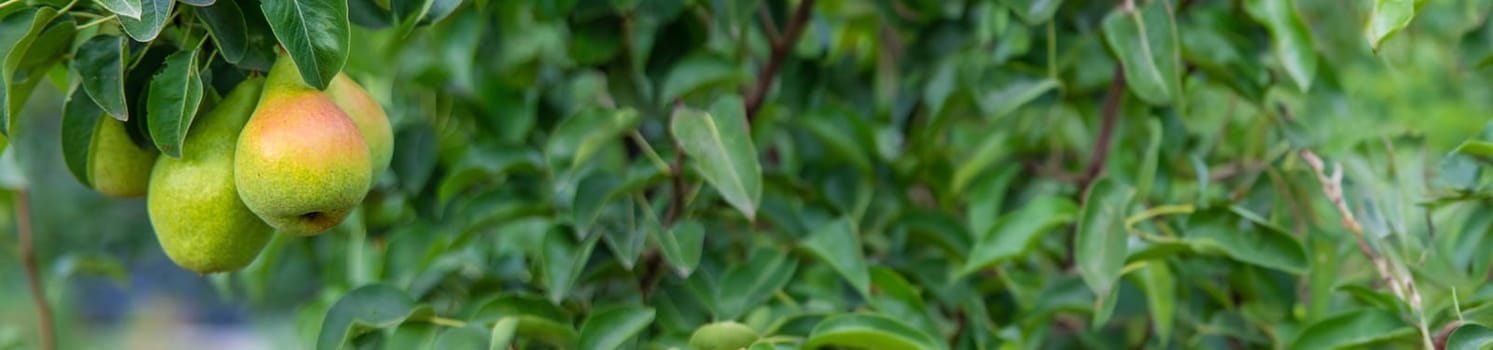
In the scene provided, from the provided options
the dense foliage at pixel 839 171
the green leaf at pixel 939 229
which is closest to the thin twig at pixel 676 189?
the dense foliage at pixel 839 171

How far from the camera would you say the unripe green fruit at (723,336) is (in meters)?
0.88

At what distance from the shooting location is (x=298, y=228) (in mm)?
758

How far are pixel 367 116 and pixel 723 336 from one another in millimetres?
269

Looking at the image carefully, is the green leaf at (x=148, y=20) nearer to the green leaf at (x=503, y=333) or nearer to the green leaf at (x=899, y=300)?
the green leaf at (x=503, y=333)

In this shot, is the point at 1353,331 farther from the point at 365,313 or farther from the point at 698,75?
the point at 365,313

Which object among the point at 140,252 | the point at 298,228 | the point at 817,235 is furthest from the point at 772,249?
the point at 140,252

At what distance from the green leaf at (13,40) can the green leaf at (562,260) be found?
15.3 inches

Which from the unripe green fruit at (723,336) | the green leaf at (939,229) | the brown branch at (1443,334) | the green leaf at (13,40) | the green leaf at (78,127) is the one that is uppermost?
the green leaf at (13,40)

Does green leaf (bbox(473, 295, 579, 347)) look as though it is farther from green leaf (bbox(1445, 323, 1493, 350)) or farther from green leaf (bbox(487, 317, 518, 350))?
green leaf (bbox(1445, 323, 1493, 350))

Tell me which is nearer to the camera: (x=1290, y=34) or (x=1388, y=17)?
(x=1388, y=17)

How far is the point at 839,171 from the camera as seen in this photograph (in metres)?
1.26

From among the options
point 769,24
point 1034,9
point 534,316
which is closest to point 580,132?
point 534,316

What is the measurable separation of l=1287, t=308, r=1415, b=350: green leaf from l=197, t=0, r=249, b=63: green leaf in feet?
2.44

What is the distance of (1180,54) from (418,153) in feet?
2.28
